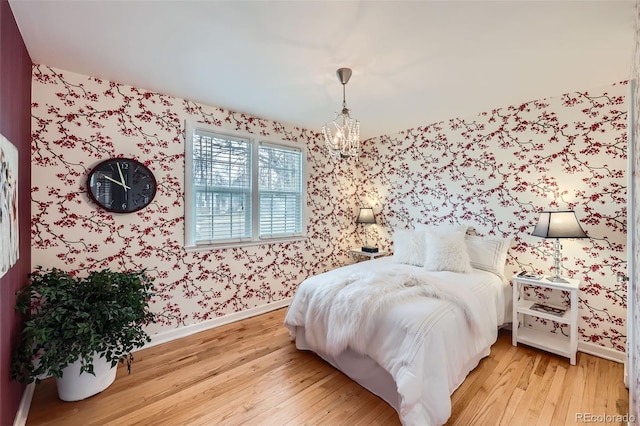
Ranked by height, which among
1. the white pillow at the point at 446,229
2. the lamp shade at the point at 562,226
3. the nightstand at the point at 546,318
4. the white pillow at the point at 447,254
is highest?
the lamp shade at the point at 562,226

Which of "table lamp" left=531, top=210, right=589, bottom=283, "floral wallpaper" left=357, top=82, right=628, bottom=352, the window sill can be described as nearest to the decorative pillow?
"floral wallpaper" left=357, top=82, right=628, bottom=352

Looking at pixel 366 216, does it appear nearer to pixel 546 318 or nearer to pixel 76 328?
pixel 546 318

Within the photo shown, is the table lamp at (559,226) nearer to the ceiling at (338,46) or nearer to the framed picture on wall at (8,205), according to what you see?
the ceiling at (338,46)

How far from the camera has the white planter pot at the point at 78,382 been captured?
182 centimetres

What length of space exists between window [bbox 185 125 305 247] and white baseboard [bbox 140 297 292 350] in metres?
0.83

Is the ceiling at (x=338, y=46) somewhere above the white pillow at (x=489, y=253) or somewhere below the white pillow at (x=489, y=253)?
above

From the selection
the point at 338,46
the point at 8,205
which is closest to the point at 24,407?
the point at 8,205

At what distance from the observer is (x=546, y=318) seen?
7.82ft

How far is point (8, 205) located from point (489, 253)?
367cm

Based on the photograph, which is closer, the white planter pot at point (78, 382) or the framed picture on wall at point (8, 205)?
the framed picture on wall at point (8, 205)

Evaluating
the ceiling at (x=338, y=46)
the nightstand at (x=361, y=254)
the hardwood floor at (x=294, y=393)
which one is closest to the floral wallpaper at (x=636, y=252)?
the ceiling at (x=338, y=46)

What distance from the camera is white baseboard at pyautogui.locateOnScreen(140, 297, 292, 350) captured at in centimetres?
265

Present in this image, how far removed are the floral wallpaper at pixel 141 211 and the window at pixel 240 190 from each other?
12cm

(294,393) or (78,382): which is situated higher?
(78,382)
